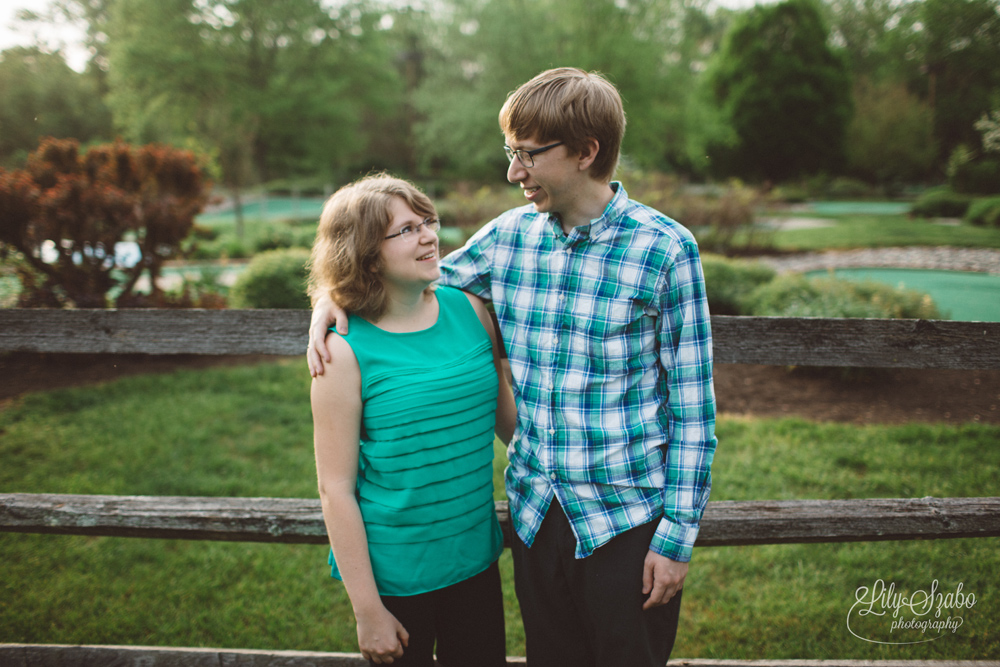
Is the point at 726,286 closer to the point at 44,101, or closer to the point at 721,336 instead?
the point at 721,336

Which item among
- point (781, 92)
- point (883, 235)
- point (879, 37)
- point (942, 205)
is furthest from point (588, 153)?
point (781, 92)

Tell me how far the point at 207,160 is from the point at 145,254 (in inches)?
94.1

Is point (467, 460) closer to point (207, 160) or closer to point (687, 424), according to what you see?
point (687, 424)

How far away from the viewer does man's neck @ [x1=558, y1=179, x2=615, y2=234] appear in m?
1.59

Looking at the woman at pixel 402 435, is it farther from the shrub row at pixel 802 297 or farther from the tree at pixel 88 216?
the tree at pixel 88 216

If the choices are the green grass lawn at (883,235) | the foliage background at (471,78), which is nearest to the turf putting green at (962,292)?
the green grass lawn at (883,235)

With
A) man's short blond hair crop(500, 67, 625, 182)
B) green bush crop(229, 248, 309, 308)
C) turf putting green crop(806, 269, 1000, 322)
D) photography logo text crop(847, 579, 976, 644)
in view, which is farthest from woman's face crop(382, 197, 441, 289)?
green bush crop(229, 248, 309, 308)

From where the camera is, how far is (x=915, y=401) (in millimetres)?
5059

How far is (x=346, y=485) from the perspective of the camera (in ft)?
4.99

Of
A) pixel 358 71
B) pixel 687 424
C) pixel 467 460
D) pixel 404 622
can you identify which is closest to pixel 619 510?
pixel 687 424

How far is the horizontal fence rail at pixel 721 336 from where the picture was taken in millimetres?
2037

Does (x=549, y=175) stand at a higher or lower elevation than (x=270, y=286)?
higher

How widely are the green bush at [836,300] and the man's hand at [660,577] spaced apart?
500 centimetres

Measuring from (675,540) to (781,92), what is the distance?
29868 mm
